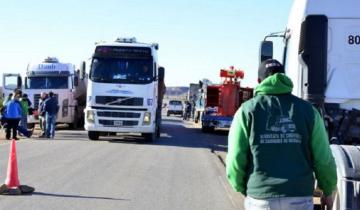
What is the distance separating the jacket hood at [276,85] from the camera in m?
4.21

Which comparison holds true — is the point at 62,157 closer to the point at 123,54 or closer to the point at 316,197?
the point at 123,54

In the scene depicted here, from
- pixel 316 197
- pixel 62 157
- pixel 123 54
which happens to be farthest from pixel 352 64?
pixel 123 54

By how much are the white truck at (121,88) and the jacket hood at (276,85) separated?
1776cm

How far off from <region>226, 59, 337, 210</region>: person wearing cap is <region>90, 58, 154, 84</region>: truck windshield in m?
17.8

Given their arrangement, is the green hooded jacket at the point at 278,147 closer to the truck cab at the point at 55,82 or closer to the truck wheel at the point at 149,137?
the truck wheel at the point at 149,137

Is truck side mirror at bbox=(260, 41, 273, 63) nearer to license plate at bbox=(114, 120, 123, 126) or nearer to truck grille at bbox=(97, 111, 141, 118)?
truck grille at bbox=(97, 111, 141, 118)

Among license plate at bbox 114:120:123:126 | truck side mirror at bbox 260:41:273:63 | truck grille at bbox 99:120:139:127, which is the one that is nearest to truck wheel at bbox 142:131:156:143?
truck grille at bbox 99:120:139:127

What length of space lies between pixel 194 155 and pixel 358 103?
11.6 m

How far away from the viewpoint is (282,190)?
13.3 feet

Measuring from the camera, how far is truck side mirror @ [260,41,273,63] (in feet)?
28.5

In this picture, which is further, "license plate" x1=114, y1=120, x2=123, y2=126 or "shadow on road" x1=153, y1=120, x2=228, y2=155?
"shadow on road" x1=153, y1=120, x2=228, y2=155

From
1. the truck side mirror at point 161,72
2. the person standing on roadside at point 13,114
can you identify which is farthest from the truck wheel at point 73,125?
the person standing on roadside at point 13,114

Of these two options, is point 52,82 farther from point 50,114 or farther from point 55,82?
point 50,114

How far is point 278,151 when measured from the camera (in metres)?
4.11
